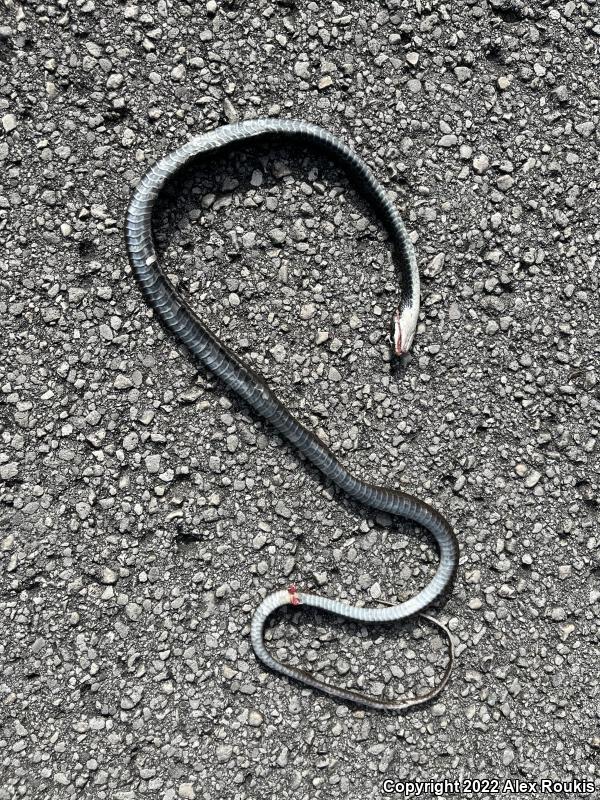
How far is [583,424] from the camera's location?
2439mm

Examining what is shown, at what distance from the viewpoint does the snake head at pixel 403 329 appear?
231cm

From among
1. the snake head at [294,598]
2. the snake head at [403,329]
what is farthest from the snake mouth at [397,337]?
the snake head at [294,598]

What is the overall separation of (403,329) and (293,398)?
501mm

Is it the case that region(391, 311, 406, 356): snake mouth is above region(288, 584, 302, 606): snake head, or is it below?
above

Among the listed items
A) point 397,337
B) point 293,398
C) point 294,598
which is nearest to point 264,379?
point 293,398

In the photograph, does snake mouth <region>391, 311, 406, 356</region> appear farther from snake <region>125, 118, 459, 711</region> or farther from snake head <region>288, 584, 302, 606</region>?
snake head <region>288, 584, 302, 606</region>

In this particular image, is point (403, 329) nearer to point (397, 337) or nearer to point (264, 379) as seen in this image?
point (397, 337)

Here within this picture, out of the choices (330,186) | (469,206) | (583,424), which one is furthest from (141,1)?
(583,424)

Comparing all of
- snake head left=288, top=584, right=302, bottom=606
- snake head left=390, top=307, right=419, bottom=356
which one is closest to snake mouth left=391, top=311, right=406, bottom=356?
snake head left=390, top=307, right=419, bottom=356

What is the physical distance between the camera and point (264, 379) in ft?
7.74

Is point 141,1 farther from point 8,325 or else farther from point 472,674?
point 472,674

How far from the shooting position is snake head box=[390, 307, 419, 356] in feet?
7.59

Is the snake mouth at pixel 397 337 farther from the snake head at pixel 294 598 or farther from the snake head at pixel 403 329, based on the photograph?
the snake head at pixel 294 598

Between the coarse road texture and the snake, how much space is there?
0.18ft
